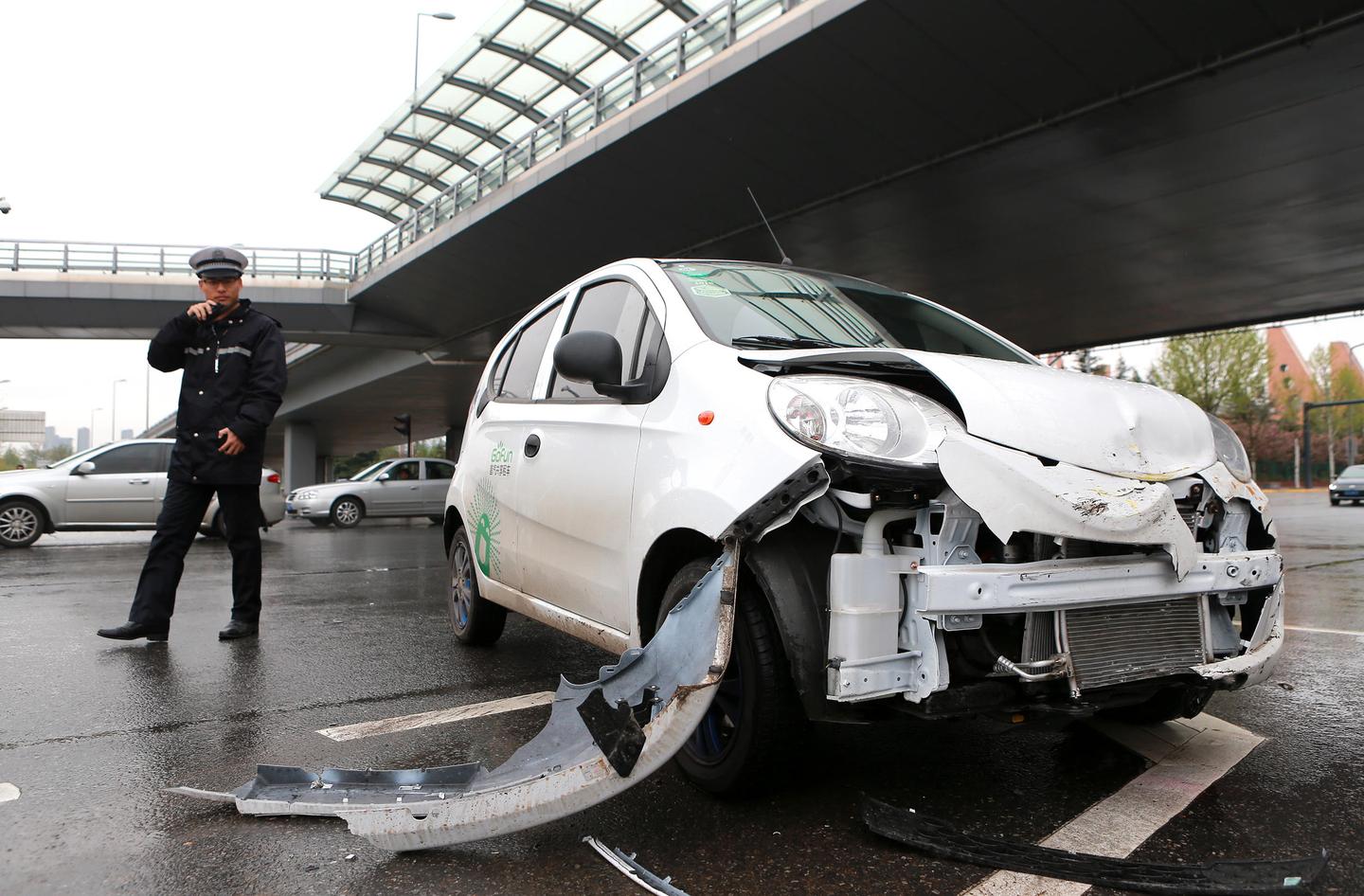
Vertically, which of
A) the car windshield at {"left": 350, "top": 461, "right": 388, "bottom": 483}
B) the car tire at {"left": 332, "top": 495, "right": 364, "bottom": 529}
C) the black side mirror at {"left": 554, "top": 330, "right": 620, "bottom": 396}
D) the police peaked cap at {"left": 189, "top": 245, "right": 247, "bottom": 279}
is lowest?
the car tire at {"left": 332, "top": 495, "right": 364, "bottom": 529}

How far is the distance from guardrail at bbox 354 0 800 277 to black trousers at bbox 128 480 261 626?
10355 mm

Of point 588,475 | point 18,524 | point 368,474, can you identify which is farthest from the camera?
point 368,474

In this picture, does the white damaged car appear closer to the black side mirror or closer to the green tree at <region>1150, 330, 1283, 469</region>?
the black side mirror

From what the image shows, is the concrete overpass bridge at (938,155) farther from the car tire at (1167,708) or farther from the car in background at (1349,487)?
the car in background at (1349,487)

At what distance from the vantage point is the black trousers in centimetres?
522

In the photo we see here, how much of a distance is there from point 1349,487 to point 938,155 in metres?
25.1

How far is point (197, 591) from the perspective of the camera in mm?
7707

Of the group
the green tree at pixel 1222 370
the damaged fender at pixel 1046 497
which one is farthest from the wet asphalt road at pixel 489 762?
the green tree at pixel 1222 370

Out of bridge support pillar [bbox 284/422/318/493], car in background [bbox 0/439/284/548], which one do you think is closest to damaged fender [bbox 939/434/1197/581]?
car in background [bbox 0/439/284/548]

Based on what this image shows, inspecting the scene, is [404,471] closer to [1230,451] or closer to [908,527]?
[1230,451]

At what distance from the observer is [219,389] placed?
5293 millimetres

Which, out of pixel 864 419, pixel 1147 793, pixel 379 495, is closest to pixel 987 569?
pixel 864 419

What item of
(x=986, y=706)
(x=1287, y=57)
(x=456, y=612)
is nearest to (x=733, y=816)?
(x=986, y=706)

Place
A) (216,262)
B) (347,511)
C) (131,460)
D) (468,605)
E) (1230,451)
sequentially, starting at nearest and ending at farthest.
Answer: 1. (1230,451)
2. (468,605)
3. (216,262)
4. (131,460)
5. (347,511)
